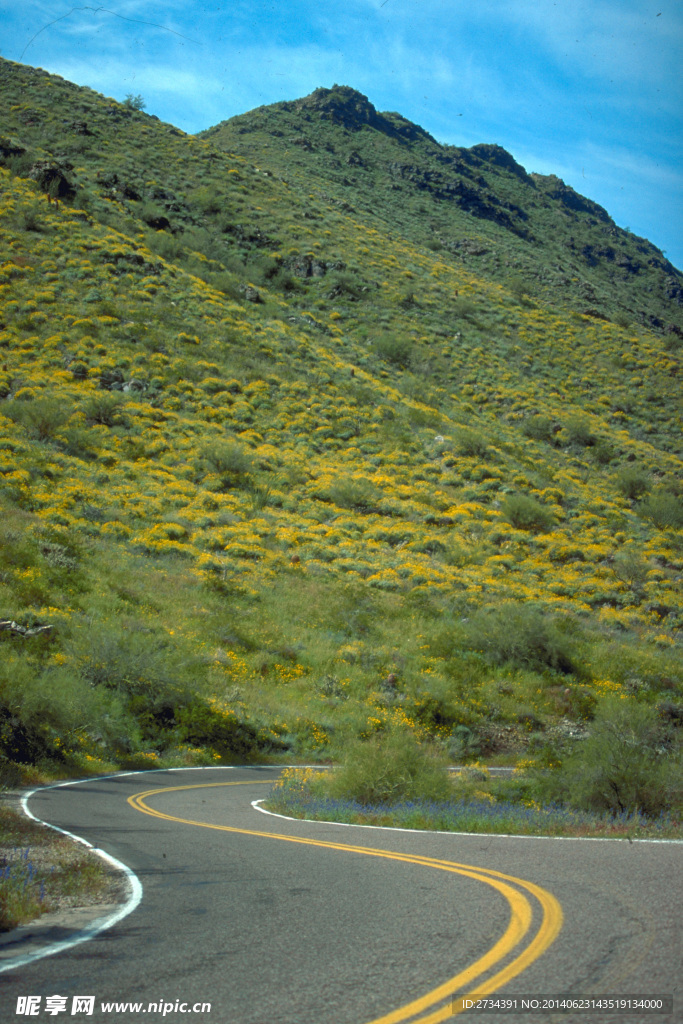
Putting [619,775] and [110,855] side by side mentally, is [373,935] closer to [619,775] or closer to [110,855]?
[110,855]

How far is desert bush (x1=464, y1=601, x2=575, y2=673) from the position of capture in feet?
71.1

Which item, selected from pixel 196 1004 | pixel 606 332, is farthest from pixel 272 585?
pixel 606 332

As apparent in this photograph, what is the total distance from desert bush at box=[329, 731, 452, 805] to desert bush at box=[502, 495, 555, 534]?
22.9m

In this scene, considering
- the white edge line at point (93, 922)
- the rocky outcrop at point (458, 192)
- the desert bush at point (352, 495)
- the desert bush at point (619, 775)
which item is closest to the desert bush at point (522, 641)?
the desert bush at point (352, 495)

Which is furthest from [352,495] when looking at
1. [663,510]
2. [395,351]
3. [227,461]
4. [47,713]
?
[47,713]

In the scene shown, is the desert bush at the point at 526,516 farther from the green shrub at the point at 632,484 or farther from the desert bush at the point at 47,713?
the desert bush at the point at 47,713

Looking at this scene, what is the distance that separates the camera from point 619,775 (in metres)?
8.90

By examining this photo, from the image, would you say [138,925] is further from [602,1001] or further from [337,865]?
[602,1001]

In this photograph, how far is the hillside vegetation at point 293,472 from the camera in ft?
58.1

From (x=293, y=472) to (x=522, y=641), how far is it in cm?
1525

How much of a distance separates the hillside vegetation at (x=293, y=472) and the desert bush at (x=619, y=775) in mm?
3657

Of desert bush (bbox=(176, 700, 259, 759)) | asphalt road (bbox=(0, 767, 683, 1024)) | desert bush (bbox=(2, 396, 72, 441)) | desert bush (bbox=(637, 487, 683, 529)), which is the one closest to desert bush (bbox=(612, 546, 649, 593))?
desert bush (bbox=(637, 487, 683, 529))

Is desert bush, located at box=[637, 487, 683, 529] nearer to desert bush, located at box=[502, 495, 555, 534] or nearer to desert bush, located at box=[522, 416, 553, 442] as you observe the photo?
desert bush, located at box=[502, 495, 555, 534]

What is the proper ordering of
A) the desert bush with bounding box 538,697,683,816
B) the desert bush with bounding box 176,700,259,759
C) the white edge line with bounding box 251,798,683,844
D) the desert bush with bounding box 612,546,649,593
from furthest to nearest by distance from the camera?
the desert bush with bounding box 612,546,649,593, the desert bush with bounding box 176,700,259,759, the desert bush with bounding box 538,697,683,816, the white edge line with bounding box 251,798,683,844
